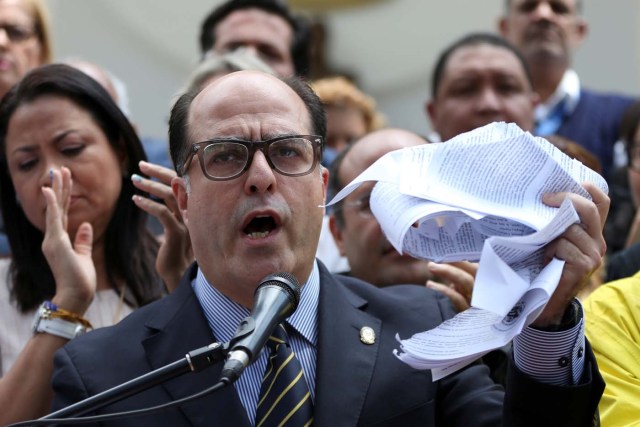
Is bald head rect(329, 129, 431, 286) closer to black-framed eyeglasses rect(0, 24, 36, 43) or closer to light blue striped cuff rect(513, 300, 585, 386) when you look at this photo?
light blue striped cuff rect(513, 300, 585, 386)

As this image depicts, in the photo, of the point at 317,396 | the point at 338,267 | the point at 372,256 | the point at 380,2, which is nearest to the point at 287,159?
the point at 317,396

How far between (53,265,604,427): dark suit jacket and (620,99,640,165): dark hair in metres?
2.15

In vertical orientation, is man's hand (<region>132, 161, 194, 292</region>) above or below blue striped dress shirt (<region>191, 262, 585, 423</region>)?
above

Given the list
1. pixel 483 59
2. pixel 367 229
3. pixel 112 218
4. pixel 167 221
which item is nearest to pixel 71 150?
pixel 112 218

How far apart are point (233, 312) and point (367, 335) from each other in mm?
362

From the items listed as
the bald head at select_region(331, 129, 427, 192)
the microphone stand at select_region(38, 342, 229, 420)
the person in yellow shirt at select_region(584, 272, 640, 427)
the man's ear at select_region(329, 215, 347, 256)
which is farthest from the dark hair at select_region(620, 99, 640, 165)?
the microphone stand at select_region(38, 342, 229, 420)

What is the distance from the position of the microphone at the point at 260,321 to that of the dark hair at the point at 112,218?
1537 mm

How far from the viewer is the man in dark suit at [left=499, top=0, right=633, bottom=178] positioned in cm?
577

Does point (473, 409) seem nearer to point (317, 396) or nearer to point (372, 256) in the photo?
point (317, 396)

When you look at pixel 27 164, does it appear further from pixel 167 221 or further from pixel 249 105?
pixel 249 105

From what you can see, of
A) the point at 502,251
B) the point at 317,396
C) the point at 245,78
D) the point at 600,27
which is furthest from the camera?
the point at 600,27

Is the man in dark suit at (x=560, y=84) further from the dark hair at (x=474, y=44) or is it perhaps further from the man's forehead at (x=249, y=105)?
the man's forehead at (x=249, y=105)

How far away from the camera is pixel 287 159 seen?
3020 millimetres

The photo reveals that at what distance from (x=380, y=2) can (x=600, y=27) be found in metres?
1.95
